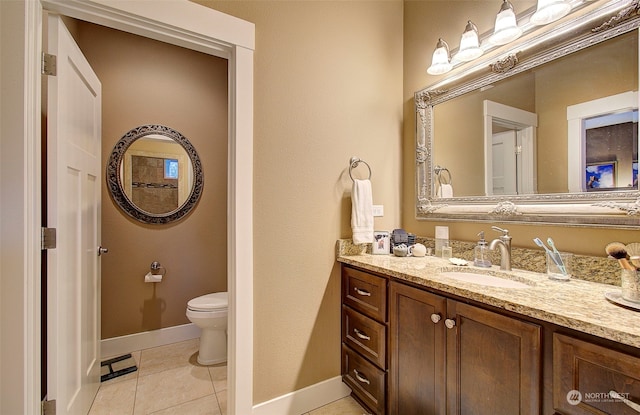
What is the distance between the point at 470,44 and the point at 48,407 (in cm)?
265

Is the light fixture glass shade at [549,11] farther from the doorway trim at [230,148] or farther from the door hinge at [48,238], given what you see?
the door hinge at [48,238]

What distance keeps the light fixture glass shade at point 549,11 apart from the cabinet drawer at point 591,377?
1318mm

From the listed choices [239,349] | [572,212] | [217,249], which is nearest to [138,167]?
[217,249]

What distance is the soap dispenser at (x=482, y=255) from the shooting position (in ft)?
5.02

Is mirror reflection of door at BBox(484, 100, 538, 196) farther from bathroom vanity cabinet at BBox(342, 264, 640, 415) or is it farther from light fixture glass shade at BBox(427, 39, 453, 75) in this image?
bathroom vanity cabinet at BBox(342, 264, 640, 415)

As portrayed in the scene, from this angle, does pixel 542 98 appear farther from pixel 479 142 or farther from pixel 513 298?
pixel 513 298

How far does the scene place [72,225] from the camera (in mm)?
1420

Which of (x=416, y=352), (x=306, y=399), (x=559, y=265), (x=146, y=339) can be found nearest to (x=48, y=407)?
(x=306, y=399)

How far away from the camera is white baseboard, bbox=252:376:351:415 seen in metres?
1.59

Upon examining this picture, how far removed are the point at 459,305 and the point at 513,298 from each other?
20cm

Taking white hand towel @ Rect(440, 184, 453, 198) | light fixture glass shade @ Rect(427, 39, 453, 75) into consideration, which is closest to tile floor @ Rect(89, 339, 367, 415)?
white hand towel @ Rect(440, 184, 453, 198)

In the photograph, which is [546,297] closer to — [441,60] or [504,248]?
[504,248]

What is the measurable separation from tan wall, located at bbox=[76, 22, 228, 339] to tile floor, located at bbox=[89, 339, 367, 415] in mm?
466

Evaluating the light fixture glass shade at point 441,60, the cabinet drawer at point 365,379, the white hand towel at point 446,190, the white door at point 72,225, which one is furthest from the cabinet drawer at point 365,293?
the white door at point 72,225
